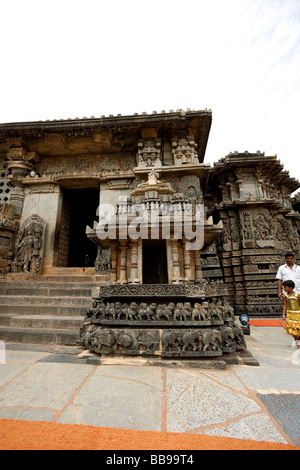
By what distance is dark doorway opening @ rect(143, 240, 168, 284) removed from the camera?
5168 millimetres

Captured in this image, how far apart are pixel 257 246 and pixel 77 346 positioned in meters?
8.49

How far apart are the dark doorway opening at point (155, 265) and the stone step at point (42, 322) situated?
5.85 ft

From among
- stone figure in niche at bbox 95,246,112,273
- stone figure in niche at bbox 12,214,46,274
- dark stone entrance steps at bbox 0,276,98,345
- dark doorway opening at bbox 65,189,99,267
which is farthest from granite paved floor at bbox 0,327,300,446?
dark doorway opening at bbox 65,189,99,267

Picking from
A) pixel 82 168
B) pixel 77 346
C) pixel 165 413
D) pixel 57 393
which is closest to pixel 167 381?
pixel 165 413

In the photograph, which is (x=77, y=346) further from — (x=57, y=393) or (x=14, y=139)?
(x=14, y=139)

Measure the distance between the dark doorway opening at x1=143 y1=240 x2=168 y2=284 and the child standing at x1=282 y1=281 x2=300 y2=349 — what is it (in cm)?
243

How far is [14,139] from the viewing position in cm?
923

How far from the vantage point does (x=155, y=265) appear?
5.27m

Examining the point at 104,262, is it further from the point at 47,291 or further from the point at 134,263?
the point at 134,263

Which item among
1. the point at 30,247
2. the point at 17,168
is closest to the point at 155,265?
the point at 30,247

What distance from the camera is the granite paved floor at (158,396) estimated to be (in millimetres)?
1682

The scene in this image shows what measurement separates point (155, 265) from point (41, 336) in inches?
110

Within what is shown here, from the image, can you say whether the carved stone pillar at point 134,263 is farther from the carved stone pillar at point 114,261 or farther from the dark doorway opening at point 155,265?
the dark doorway opening at point 155,265

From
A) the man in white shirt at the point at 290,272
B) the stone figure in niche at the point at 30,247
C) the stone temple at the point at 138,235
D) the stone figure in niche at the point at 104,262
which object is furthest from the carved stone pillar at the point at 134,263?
the stone figure in niche at the point at 30,247
